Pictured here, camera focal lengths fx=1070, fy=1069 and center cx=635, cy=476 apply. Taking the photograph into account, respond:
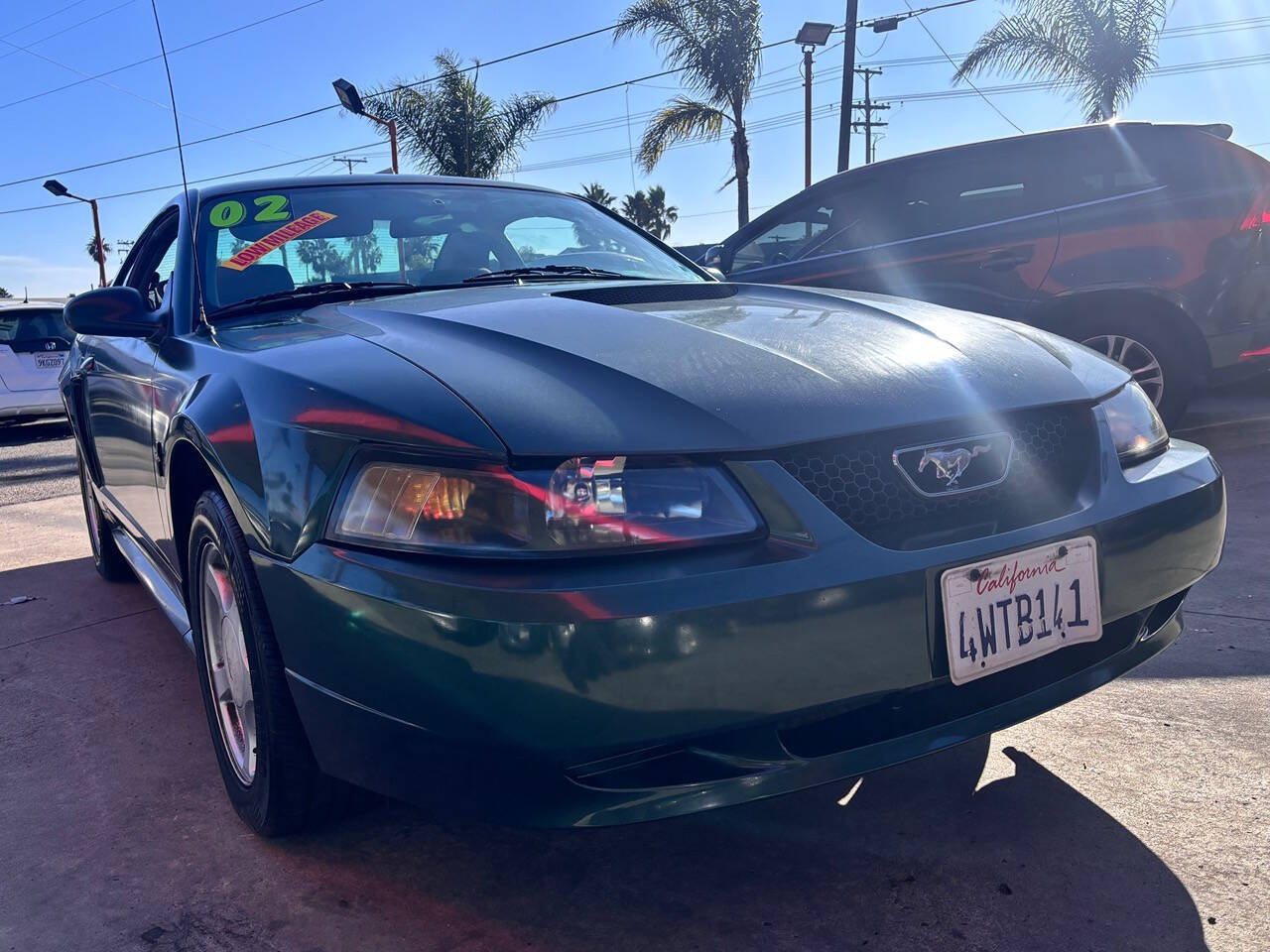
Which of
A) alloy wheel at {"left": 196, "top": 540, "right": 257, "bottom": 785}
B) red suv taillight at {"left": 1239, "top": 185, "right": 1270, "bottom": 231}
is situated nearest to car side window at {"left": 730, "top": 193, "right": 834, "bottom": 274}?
red suv taillight at {"left": 1239, "top": 185, "right": 1270, "bottom": 231}

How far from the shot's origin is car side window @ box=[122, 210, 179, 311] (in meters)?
3.38

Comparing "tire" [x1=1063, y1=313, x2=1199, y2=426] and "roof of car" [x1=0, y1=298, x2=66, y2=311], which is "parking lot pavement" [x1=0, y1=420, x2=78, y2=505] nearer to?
"roof of car" [x1=0, y1=298, x2=66, y2=311]

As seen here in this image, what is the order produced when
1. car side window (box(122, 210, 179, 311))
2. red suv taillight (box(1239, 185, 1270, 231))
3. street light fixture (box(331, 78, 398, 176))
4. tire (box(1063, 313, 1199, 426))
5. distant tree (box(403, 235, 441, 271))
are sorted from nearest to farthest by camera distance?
1. distant tree (box(403, 235, 441, 271))
2. car side window (box(122, 210, 179, 311))
3. red suv taillight (box(1239, 185, 1270, 231))
4. tire (box(1063, 313, 1199, 426))
5. street light fixture (box(331, 78, 398, 176))

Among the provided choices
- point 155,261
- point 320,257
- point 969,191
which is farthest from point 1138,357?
point 155,261

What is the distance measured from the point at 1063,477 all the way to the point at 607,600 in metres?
0.94

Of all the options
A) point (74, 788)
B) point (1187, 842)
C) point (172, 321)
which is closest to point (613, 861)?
point (1187, 842)

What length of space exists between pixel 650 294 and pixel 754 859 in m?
1.28

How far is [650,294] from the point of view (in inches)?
99.9

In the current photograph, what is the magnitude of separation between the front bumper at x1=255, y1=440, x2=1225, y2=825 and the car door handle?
3897mm

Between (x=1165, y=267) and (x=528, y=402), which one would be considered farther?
(x=1165, y=267)

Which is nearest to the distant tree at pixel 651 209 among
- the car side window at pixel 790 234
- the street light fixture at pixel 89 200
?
the street light fixture at pixel 89 200

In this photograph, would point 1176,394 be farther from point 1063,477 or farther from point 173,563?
point 173,563

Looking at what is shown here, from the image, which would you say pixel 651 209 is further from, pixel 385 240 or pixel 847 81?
pixel 385 240

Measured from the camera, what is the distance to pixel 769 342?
2.03 meters
